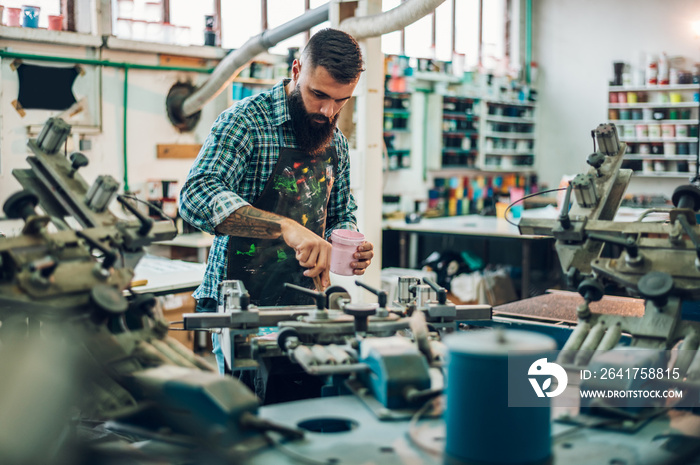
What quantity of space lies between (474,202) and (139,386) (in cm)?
775

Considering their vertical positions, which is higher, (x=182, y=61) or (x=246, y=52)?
(x=182, y=61)

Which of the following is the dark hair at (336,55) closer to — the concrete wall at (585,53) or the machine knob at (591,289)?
the machine knob at (591,289)

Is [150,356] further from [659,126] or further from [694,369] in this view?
[659,126]

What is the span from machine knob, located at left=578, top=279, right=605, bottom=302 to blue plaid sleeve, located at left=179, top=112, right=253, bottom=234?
83 cm

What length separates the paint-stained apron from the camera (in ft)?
6.47

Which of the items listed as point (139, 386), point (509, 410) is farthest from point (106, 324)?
point (509, 410)

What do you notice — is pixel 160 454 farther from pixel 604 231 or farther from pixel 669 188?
pixel 669 188

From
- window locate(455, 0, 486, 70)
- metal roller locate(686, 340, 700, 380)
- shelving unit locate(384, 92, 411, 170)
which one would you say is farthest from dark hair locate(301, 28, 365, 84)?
window locate(455, 0, 486, 70)

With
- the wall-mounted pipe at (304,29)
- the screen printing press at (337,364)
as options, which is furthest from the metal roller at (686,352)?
the wall-mounted pipe at (304,29)

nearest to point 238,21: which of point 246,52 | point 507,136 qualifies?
point 246,52

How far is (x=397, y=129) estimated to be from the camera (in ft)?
24.2

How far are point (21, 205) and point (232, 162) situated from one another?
0.76 m

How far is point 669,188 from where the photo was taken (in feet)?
28.2

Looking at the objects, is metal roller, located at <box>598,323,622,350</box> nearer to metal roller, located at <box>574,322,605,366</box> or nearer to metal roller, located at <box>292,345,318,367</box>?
metal roller, located at <box>574,322,605,366</box>
